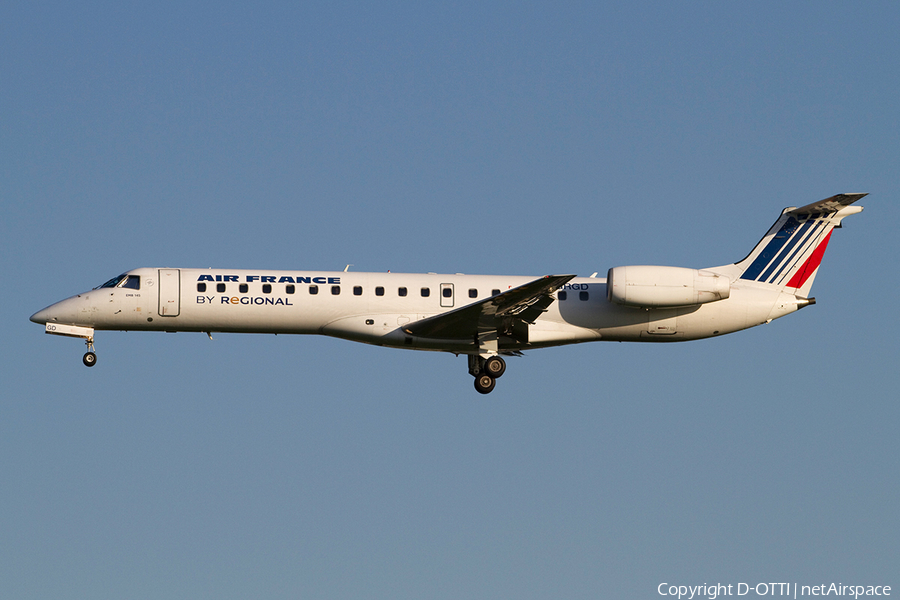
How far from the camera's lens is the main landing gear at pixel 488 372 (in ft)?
101

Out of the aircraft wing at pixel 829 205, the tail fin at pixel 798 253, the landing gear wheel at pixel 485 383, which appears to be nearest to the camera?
the landing gear wheel at pixel 485 383

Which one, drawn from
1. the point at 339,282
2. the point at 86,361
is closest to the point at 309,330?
the point at 339,282

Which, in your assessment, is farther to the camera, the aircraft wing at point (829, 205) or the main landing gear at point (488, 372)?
the aircraft wing at point (829, 205)

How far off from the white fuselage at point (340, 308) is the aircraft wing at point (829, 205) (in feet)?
13.0

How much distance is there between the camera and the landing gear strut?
30.5 meters

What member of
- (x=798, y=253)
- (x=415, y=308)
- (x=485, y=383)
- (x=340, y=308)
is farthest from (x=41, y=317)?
(x=798, y=253)

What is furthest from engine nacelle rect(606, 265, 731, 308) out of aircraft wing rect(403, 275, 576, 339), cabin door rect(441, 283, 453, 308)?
cabin door rect(441, 283, 453, 308)

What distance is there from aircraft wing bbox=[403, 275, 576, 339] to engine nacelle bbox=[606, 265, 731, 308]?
217cm

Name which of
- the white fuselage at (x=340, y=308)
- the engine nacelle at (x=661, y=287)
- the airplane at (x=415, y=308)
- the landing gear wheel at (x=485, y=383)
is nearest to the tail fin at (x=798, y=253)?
the airplane at (x=415, y=308)

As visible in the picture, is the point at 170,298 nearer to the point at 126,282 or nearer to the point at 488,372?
the point at 126,282

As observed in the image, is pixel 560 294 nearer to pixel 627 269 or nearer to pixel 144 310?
pixel 627 269

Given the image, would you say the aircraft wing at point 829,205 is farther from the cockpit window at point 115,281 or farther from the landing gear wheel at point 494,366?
the cockpit window at point 115,281

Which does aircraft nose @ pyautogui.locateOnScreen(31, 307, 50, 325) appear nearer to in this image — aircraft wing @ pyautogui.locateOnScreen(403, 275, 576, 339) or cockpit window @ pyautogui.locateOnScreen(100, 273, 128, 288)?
cockpit window @ pyautogui.locateOnScreen(100, 273, 128, 288)

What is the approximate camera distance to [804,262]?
32.3 metres
